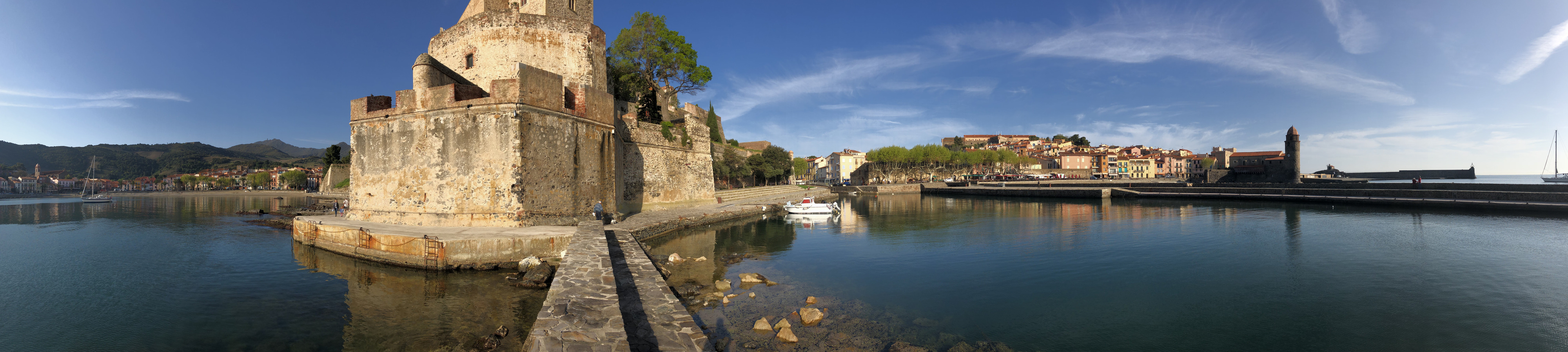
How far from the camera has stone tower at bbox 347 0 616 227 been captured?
37.2 ft

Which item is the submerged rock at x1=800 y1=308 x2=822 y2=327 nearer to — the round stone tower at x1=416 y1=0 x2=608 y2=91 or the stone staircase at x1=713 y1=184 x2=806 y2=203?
the round stone tower at x1=416 y1=0 x2=608 y2=91

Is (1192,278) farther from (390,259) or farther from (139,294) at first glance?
(139,294)

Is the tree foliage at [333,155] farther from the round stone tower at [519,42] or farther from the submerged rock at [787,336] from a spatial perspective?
the submerged rock at [787,336]

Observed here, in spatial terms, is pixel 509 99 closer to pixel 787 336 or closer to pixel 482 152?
pixel 482 152

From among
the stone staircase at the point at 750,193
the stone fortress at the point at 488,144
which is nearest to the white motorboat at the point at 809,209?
the stone staircase at the point at 750,193

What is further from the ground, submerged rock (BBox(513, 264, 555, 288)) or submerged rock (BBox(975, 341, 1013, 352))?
submerged rock (BBox(513, 264, 555, 288))

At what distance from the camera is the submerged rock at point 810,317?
7.28 meters

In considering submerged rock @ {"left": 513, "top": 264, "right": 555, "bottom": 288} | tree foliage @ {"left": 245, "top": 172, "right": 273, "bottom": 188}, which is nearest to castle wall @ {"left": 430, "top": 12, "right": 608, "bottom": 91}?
submerged rock @ {"left": 513, "top": 264, "right": 555, "bottom": 288}

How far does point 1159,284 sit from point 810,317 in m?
7.36

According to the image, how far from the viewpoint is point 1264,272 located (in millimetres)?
11078

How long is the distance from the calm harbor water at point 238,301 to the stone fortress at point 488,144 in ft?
5.96

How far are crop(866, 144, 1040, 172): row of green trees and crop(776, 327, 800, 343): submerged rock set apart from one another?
59234mm

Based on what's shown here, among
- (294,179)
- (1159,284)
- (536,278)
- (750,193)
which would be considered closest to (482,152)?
(536,278)

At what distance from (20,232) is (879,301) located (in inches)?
1283
